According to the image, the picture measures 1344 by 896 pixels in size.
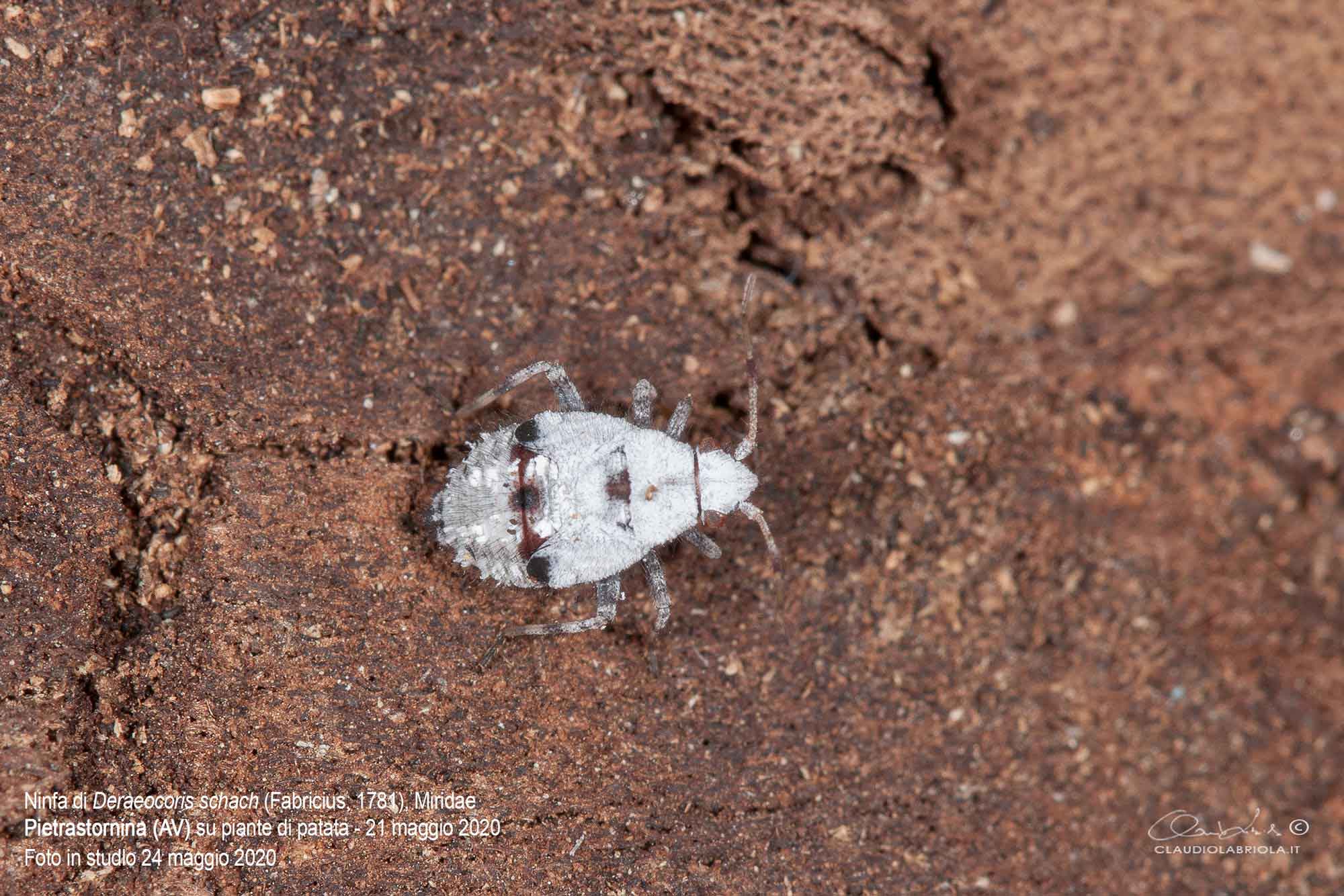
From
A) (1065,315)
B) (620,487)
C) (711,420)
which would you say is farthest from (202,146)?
(1065,315)

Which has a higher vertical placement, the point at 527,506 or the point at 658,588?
the point at 527,506

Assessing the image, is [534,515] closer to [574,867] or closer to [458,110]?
[574,867]

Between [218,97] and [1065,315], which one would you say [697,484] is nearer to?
[1065,315]

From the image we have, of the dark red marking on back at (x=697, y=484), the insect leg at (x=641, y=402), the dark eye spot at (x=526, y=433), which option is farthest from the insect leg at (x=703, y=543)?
the dark eye spot at (x=526, y=433)

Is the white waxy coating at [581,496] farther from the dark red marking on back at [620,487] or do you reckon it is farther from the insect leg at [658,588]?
the insect leg at [658,588]

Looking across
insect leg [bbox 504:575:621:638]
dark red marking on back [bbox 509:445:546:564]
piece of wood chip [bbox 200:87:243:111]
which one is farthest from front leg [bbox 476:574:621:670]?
piece of wood chip [bbox 200:87:243:111]

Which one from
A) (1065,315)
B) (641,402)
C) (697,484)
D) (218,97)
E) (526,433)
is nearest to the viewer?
(218,97)

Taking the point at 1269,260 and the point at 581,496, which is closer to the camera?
the point at 581,496

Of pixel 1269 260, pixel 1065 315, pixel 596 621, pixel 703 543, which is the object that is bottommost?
pixel 596 621
